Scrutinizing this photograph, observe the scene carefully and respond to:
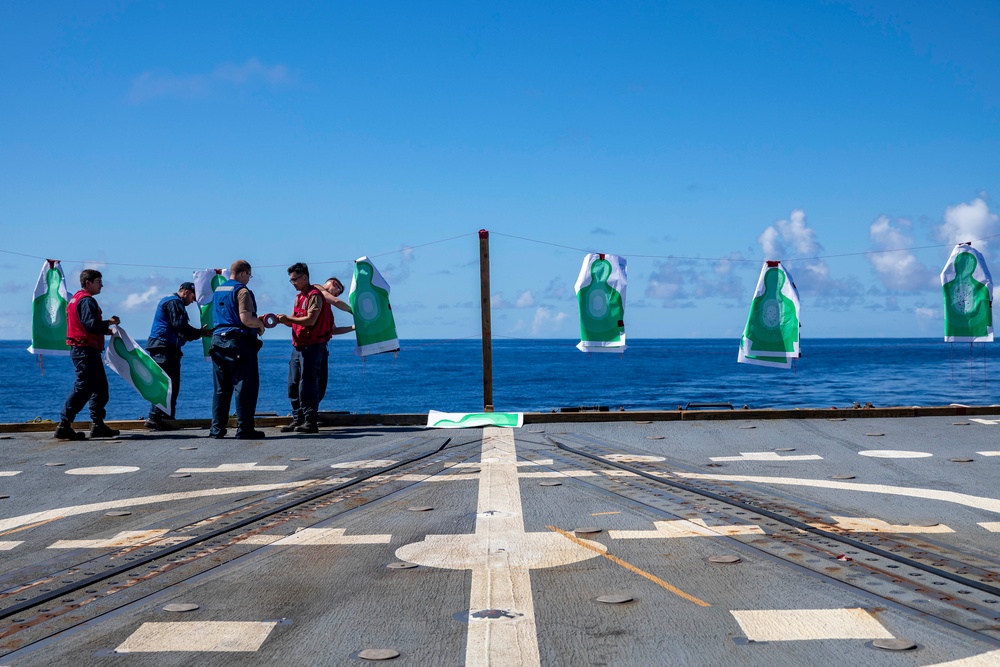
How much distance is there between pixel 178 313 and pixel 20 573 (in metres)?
6.86

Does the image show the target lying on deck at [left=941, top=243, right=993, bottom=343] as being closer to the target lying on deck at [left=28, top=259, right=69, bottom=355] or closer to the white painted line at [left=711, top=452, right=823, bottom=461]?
the white painted line at [left=711, top=452, right=823, bottom=461]

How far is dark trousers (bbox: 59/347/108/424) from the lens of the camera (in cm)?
980

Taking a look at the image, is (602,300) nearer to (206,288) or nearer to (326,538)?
(206,288)

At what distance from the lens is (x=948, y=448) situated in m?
8.41

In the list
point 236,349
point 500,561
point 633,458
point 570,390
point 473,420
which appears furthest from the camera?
point 570,390

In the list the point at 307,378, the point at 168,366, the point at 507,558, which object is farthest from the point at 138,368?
the point at 507,558

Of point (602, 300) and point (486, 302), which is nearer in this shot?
point (486, 302)

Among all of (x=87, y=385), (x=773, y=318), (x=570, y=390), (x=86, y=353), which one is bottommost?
(x=570, y=390)

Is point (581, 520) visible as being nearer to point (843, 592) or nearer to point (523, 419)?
point (843, 592)

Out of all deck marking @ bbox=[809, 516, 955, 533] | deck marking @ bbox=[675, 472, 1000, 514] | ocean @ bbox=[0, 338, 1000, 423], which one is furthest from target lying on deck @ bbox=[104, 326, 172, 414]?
ocean @ bbox=[0, 338, 1000, 423]

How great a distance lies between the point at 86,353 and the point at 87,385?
390 millimetres

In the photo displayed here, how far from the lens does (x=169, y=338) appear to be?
11.0m

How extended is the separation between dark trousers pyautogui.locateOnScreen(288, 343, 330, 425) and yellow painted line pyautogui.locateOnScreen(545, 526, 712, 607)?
577 cm

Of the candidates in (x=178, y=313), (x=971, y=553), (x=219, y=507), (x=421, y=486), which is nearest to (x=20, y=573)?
(x=219, y=507)
